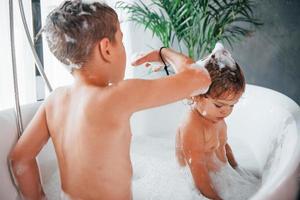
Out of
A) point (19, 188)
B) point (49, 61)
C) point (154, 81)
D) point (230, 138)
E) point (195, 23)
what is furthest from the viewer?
point (195, 23)

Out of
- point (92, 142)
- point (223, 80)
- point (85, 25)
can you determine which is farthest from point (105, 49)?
point (223, 80)

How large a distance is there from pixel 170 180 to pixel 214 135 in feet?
0.74

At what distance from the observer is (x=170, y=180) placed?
1.25m

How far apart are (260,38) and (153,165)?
1.07 metres

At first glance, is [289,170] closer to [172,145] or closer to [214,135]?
[214,135]

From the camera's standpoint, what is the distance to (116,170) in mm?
899

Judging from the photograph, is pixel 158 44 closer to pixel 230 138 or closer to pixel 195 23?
pixel 195 23

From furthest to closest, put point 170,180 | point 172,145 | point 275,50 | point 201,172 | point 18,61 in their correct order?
point 275,50 < point 18,61 < point 172,145 < point 170,180 < point 201,172

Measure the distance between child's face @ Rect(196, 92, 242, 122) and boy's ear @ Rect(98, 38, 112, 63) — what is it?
31cm

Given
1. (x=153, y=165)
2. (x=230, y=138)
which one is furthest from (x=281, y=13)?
(x=153, y=165)

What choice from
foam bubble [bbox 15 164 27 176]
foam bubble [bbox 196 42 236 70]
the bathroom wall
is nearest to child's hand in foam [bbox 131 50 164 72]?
foam bubble [bbox 196 42 236 70]

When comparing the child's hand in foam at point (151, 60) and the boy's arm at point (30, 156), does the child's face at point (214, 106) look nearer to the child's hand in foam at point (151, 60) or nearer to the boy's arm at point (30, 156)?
the child's hand in foam at point (151, 60)

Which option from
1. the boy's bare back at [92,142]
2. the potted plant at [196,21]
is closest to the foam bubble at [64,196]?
the boy's bare back at [92,142]

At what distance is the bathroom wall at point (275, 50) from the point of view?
195 centimetres
